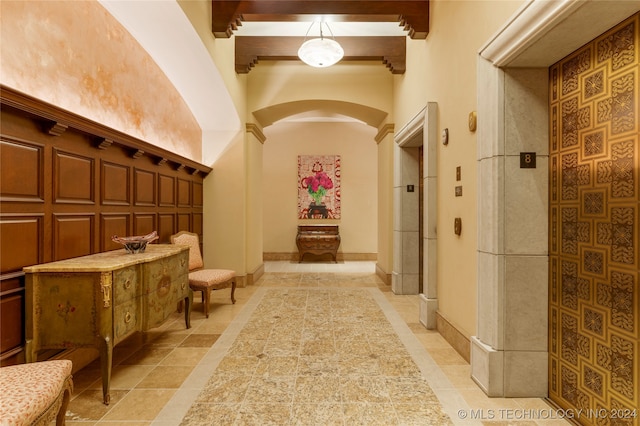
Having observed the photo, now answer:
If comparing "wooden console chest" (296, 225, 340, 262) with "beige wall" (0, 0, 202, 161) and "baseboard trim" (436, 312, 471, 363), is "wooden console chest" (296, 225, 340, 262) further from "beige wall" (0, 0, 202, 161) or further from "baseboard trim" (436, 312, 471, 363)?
"baseboard trim" (436, 312, 471, 363)

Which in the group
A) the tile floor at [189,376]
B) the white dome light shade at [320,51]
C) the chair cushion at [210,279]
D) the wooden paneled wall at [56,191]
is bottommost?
the tile floor at [189,376]

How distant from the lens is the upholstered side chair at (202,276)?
164 inches

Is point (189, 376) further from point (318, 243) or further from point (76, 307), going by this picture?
point (318, 243)

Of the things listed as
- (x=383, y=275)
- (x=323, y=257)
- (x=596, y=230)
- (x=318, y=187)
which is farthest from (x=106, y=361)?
(x=318, y=187)

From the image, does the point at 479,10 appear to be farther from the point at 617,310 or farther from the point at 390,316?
the point at 390,316

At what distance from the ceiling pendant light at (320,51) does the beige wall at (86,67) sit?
6.81 feet

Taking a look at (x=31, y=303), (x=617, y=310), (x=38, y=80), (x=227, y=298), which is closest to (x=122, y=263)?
(x=31, y=303)

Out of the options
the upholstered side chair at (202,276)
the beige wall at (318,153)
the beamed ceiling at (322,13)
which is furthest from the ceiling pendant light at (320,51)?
the beige wall at (318,153)

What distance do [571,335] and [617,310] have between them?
0.41m

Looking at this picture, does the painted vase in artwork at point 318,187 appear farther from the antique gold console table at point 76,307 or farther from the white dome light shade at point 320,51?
the antique gold console table at point 76,307

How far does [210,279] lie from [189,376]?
167cm

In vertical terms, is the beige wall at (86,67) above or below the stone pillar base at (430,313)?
above

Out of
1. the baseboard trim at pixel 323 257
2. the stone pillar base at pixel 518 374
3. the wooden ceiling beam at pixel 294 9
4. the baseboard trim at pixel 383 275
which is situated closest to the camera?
the stone pillar base at pixel 518 374

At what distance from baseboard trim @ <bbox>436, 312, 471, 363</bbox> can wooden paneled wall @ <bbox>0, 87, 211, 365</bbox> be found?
137 inches
